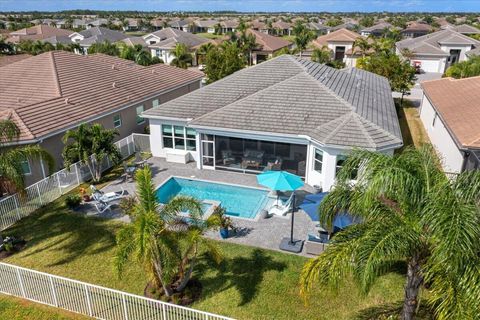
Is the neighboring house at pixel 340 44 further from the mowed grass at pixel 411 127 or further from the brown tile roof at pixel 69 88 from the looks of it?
the brown tile roof at pixel 69 88

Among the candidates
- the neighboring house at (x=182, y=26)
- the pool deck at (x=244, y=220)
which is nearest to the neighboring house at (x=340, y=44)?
the pool deck at (x=244, y=220)

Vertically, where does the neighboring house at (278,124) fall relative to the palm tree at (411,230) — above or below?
below

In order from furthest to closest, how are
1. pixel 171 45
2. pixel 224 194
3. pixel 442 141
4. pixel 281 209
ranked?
pixel 171 45 → pixel 442 141 → pixel 224 194 → pixel 281 209

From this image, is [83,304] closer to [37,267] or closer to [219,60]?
[37,267]

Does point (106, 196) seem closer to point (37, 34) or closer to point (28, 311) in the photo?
point (28, 311)

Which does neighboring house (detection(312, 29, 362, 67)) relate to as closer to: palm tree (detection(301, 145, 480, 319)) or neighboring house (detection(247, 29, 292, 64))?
neighboring house (detection(247, 29, 292, 64))

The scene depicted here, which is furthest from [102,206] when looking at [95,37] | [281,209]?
[95,37]
